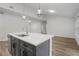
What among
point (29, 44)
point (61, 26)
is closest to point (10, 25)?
point (29, 44)

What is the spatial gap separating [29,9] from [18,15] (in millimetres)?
214

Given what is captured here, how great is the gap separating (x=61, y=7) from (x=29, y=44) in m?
0.82

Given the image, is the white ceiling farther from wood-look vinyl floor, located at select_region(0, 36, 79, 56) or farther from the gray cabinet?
the gray cabinet

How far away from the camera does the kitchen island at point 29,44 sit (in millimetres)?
1546

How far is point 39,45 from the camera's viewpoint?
1549 mm

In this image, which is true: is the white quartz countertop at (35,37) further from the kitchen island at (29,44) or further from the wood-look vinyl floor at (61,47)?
the wood-look vinyl floor at (61,47)

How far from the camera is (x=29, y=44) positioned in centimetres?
153

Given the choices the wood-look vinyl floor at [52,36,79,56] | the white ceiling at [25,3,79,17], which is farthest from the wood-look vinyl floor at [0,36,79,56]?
the white ceiling at [25,3,79,17]

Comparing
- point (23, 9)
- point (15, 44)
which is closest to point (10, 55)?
point (15, 44)

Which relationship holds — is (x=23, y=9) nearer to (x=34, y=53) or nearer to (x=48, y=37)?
(x=48, y=37)

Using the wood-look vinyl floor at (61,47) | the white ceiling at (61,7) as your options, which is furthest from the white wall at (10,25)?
the white ceiling at (61,7)

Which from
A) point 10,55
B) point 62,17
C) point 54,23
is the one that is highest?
point 62,17

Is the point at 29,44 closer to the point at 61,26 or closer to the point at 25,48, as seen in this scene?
the point at 25,48

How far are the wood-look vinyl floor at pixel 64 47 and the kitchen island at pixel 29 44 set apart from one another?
0.28ft
